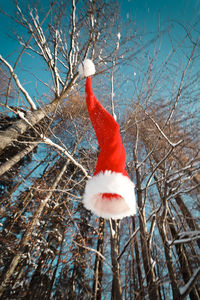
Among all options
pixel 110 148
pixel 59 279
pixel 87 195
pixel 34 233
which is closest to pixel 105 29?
pixel 110 148

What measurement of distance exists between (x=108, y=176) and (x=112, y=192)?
116mm

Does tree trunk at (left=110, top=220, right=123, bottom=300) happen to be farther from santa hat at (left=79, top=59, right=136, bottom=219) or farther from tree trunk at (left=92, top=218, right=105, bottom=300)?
tree trunk at (left=92, top=218, right=105, bottom=300)

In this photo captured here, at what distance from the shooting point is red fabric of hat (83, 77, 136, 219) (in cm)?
102

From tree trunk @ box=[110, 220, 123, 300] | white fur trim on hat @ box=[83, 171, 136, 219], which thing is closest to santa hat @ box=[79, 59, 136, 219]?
white fur trim on hat @ box=[83, 171, 136, 219]

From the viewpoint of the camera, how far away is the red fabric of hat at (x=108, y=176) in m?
1.02

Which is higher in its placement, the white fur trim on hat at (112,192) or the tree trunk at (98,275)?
the tree trunk at (98,275)

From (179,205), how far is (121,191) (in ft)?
21.1

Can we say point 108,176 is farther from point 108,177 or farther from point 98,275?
point 98,275

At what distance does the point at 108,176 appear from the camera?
101 centimetres

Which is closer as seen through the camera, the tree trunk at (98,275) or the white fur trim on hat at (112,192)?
the white fur trim on hat at (112,192)

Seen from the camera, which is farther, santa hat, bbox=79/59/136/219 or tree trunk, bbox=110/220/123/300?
tree trunk, bbox=110/220/123/300

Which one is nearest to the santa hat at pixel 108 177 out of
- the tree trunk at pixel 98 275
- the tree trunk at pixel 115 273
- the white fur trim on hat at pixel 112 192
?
the white fur trim on hat at pixel 112 192

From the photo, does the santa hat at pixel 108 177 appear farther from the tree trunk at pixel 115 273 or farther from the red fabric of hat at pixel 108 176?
the tree trunk at pixel 115 273

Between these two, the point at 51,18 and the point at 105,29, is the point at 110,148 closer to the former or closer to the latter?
the point at 51,18
